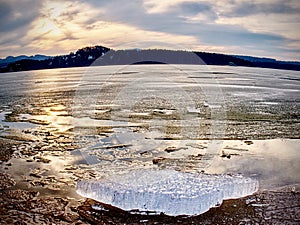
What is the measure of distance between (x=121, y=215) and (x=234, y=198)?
13.3ft

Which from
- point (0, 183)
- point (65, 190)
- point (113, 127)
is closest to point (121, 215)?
point (65, 190)

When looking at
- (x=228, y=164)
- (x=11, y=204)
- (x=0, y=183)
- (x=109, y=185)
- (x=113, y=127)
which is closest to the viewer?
(x=11, y=204)

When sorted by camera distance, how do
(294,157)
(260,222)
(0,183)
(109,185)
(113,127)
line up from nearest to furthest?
1. (260,222)
2. (109,185)
3. (0,183)
4. (294,157)
5. (113,127)

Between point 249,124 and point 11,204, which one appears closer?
point 11,204

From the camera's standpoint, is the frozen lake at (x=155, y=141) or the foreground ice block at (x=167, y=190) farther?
the frozen lake at (x=155, y=141)

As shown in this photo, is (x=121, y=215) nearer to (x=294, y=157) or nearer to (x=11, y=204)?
(x=11, y=204)

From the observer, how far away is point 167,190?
10.8 metres

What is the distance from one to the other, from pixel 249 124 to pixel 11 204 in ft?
56.6

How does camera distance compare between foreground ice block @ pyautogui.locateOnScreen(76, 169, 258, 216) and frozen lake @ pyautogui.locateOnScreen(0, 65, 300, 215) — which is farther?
frozen lake @ pyautogui.locateOnScreen(0, 65, 300, 215)

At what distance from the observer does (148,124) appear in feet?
74.9

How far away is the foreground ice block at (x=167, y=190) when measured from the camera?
33.3 ft

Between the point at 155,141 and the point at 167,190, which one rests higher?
the point at 155,141

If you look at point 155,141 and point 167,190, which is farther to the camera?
point 155,141

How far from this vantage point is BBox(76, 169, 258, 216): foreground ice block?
33.3ft
